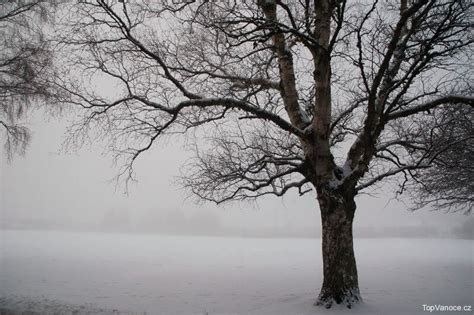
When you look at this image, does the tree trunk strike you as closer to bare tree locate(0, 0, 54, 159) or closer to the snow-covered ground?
the snow-covered ground

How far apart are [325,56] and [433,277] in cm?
1066

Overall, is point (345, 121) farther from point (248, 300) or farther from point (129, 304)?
point (129, 304)

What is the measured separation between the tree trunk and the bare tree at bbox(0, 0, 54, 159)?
777 cm

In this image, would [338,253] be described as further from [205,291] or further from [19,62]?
[19,62]

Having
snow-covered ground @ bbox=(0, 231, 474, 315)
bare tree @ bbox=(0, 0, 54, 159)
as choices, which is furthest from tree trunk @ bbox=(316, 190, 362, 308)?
bare tree @ bbox=(0, 0, 54, 159)

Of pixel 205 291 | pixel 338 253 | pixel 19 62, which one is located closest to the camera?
pixel 338 253

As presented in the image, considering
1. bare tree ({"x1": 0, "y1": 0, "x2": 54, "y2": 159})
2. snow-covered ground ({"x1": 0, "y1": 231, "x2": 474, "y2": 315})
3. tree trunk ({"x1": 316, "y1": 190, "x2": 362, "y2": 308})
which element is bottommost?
snow-covered ground ({"x1": 0, "y1": 231, "x2": 474, "y2": 315})

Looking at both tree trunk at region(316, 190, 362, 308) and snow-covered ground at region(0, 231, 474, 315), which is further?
snow-covered ground at region(0, 231, 474, 315)

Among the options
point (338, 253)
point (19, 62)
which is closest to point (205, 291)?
point (338, 253)

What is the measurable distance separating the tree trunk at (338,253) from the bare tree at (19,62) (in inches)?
306

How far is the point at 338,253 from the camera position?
312 inches

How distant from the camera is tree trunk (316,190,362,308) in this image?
309 inches

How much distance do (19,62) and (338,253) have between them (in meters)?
9.51

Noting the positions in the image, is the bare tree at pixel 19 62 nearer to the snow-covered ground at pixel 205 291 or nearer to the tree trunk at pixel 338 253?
the snow-covered ground at pixel 205 291
